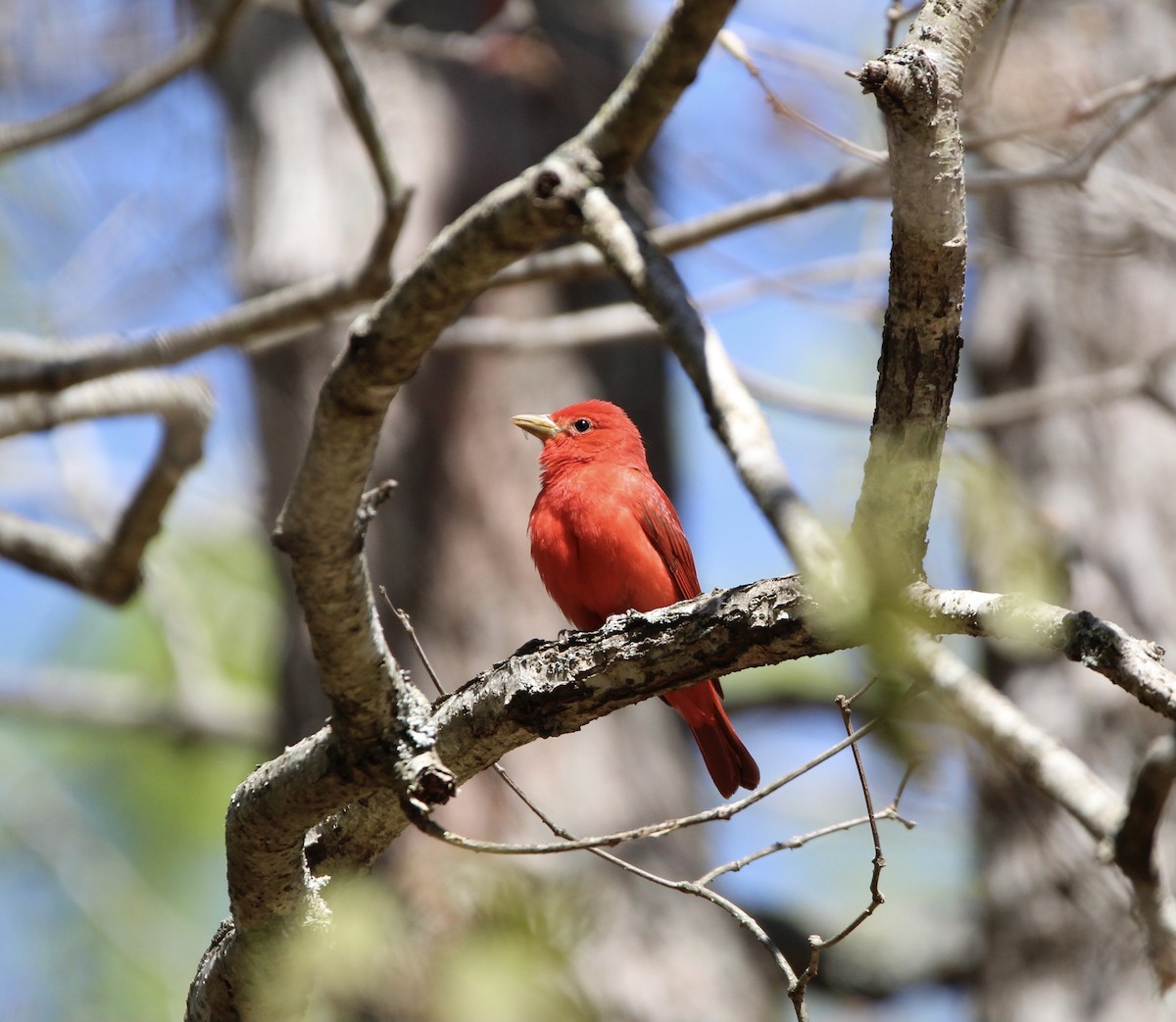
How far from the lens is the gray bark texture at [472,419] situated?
235 inches

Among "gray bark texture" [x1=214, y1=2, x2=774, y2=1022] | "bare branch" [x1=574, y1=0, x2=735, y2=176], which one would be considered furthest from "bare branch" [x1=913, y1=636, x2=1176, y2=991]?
"gray bark texture" [x1=214, y1=2, x2=774, y2=1022]

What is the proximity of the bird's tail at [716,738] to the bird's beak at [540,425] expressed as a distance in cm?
129

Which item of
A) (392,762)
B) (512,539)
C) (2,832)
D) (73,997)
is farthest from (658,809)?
(2,832)

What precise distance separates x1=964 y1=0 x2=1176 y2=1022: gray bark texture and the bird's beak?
6.64ft

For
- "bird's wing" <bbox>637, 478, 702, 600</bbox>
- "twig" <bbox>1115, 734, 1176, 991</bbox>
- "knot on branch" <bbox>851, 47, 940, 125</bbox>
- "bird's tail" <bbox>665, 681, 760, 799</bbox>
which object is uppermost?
"bird's wing" <bbox>637, 478, 702, 600</bbox>

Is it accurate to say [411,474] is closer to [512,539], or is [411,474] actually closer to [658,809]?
[512,539]

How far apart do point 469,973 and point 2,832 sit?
845 centimetres

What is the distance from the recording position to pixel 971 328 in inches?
296

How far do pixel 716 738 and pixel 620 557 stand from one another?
837mm

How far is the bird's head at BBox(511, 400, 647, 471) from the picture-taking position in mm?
5348

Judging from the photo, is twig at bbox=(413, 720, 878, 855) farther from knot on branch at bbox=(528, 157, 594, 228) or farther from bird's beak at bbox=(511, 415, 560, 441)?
bird's beak at bbox=(511, 415, 560, 441)

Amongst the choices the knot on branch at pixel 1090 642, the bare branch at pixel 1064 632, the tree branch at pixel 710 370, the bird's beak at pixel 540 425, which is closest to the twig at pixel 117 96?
the bird's beak at pixel 540 425

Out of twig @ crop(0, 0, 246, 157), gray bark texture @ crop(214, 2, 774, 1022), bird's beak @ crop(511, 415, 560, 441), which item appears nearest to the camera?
twig @ crop(0, 0, 246, 157)

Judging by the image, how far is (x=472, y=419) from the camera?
271 inches
